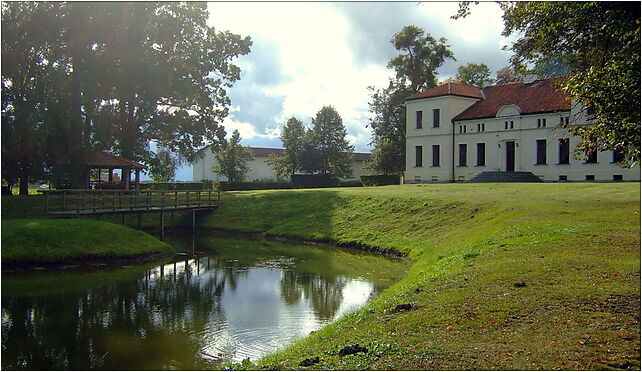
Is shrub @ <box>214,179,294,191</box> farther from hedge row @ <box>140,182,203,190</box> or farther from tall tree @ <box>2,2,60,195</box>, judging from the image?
tall tree @ <box>2,2,60,195</box>

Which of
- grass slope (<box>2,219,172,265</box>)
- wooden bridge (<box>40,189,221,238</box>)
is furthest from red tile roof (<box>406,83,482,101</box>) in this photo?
grass slope (<box>2,219,172,265</box>)

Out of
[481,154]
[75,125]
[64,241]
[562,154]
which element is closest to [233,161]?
[481,154]

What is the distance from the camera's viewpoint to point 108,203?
30562 mm

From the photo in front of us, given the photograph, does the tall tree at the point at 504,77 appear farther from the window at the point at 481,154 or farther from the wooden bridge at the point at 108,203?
the wooden bridge at the point at 108,203

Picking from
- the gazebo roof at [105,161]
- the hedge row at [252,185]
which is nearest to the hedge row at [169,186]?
the hedge row at [252,185]

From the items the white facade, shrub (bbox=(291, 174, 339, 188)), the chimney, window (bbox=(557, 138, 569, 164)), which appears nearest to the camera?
window (bbox=(557, 138, 569, 164))

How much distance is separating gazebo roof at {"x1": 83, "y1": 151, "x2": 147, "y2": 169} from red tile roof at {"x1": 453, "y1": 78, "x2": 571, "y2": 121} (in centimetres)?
2801

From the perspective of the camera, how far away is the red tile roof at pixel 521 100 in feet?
150

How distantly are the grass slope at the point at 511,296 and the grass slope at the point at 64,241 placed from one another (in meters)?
12.4

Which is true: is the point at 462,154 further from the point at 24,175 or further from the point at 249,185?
the point at 24,175

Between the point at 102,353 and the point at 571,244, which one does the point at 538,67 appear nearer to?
the point at 571,244

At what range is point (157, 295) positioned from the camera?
18.6 meters

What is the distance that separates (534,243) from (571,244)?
135 centimetres

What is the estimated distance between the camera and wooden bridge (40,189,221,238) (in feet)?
92.2
